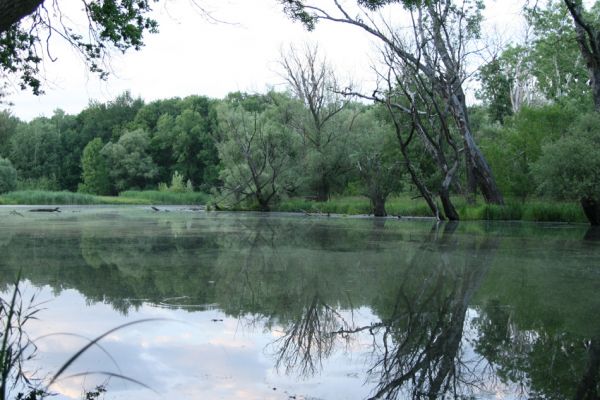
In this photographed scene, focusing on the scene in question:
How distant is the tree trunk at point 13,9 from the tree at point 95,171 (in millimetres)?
61138

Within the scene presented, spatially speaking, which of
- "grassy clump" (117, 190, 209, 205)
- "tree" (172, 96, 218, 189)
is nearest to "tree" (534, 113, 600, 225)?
"grassy clump" (117, 190, 209, 205)

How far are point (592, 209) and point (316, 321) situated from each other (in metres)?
15.2

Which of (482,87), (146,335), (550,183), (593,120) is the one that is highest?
(482,87)

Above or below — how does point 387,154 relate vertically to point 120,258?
above

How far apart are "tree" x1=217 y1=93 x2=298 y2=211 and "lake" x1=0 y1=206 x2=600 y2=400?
64.0ft

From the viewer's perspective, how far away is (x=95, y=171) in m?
63.0

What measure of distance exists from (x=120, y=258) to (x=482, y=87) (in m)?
38.3

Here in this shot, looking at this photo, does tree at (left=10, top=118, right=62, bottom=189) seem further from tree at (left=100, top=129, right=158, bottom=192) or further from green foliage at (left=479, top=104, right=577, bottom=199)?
green foliage at (left=479, top=104, right=577, bottom=199)

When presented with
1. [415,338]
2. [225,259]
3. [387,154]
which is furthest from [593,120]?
[415,338]

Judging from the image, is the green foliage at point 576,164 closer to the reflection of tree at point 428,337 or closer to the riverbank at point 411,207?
the riverbank at point 411,207

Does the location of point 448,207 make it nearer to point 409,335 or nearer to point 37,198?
point 409,335

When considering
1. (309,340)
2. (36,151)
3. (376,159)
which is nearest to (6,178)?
(36,151)

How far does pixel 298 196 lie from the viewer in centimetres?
3008

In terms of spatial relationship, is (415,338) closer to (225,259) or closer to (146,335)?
(146,335)
